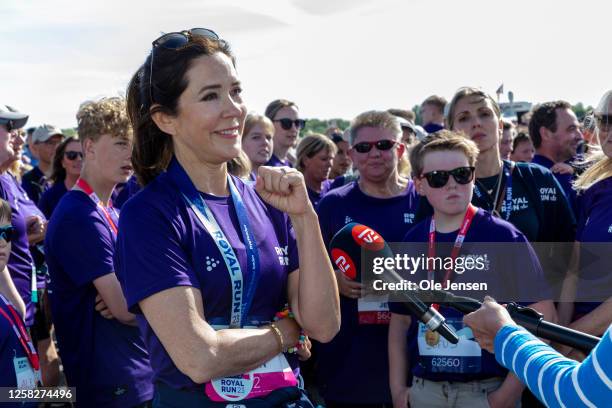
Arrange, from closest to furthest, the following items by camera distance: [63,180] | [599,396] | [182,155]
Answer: [599,396] < [182,155] < [63,180]

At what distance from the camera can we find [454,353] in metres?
3.73

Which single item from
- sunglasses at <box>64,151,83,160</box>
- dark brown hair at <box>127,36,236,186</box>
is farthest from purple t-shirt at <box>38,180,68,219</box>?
dark brown hair at <box>127,36,236,186</box>

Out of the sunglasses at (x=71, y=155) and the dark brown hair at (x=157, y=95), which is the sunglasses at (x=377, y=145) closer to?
the dark brown hair at (x=157, y=95)

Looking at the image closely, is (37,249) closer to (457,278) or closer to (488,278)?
(457,278)

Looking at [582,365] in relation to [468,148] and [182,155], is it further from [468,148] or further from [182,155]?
[468,148]

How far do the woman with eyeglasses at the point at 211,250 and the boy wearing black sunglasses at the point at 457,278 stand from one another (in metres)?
1.16

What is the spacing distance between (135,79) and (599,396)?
6.93 ft

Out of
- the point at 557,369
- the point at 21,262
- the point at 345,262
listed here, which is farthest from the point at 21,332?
the point at 557,369

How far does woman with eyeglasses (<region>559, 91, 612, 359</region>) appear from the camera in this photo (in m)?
3.98

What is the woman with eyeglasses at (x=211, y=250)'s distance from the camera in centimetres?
250

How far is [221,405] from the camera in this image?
255 cm

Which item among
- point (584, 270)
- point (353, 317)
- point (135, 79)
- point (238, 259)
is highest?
point (135, 79)

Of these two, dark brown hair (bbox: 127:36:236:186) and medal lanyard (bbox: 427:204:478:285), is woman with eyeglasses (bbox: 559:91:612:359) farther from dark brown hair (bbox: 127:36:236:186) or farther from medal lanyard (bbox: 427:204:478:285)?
dark brown hair (bbox: 127:36:236:186)

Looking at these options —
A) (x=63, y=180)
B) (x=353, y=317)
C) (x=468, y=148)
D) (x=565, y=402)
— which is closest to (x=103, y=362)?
(x=353, y=317)
